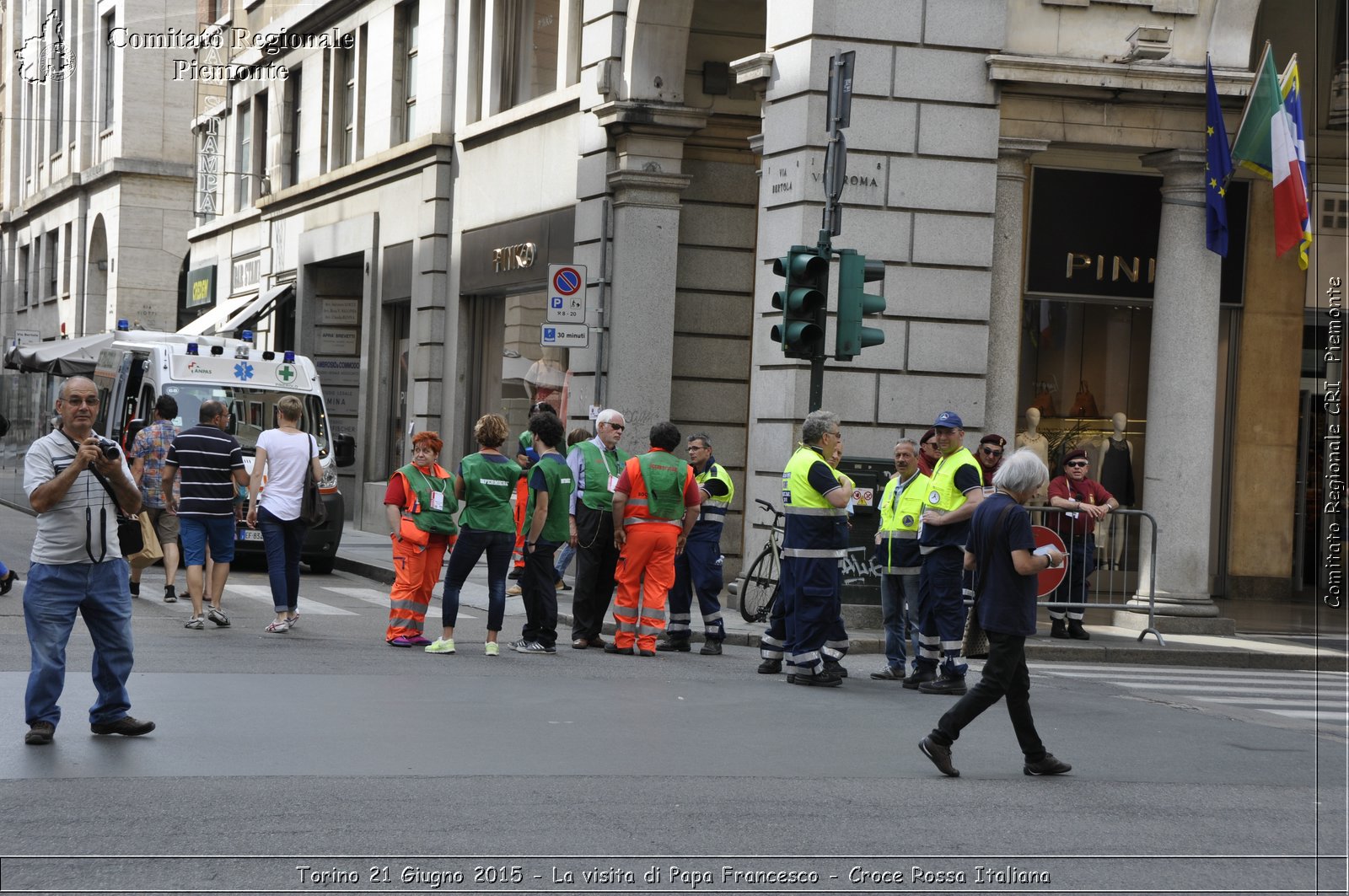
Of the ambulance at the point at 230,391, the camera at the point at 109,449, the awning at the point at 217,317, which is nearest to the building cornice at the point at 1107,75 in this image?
the ambulance at the point at 230,391

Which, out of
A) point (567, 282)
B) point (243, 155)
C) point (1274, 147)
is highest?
point (243, 155)

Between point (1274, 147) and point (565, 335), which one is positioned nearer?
point (1274, 147)

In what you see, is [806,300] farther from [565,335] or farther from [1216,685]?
[565,335]

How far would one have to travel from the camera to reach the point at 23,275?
5947 centimetres

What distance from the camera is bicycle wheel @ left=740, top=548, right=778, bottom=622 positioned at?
48.4 ft

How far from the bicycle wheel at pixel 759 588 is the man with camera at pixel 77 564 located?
736 centimetres

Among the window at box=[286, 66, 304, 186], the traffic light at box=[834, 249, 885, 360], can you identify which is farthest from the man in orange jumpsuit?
the window at box=[286, 66, 304, 186]

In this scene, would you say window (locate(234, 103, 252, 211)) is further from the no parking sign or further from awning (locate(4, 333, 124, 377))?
the no parking sign

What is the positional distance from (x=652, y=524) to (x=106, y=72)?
140 ft

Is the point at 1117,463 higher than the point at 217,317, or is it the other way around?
the point at 217,317

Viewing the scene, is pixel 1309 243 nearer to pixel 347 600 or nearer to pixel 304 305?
pixel 347 600

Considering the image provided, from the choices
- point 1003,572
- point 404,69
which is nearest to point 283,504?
point 1003,572

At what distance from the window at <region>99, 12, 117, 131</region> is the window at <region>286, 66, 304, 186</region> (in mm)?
18325

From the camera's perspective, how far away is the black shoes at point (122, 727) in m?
8.04
